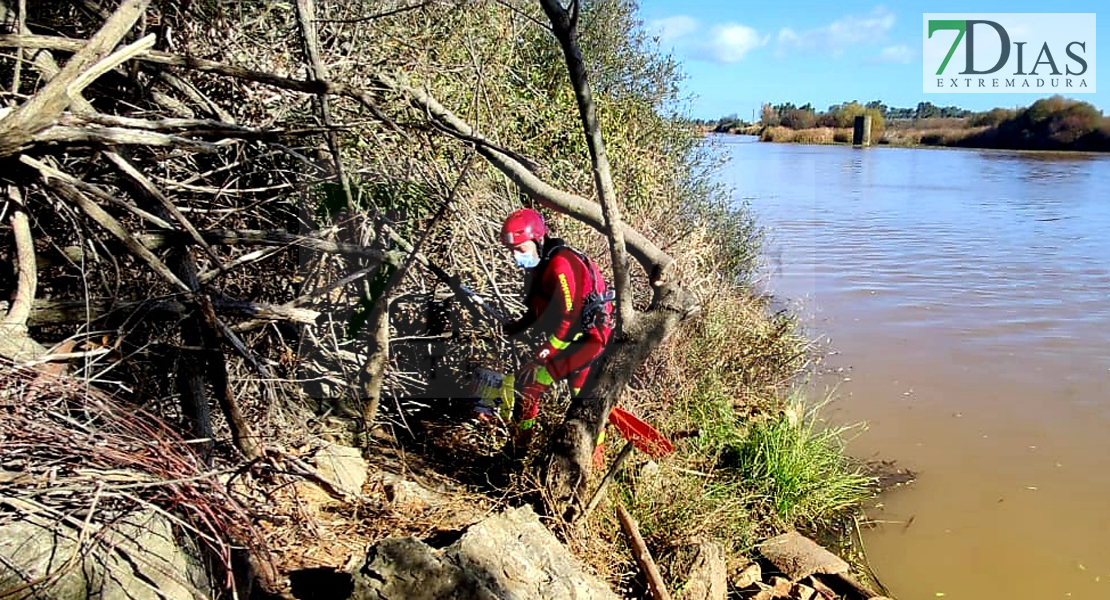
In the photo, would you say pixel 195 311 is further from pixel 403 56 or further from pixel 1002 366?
pixel 1002 366

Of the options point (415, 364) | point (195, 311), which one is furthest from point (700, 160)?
point (195, 311)

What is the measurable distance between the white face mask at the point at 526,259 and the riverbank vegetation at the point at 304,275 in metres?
0.28

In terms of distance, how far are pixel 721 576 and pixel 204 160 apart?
3.61 metres

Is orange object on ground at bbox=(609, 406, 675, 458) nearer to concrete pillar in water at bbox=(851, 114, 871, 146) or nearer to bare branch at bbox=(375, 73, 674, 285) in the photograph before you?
bare branch at bbox=(375, 73, 674, 285)

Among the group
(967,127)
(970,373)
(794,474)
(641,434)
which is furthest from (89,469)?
(967,127)

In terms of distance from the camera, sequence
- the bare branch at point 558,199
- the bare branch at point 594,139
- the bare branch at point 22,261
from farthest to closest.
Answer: the bare branch at point 558,199 < the bare branch at point 594,139 < the bare branch at point 22,261

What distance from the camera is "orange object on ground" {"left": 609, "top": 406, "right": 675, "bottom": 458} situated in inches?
206

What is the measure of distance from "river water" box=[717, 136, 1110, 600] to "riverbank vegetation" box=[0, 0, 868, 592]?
0.90 metres

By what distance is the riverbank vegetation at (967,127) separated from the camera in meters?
46.3

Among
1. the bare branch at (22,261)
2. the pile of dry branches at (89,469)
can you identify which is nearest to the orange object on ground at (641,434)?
the pile of dry branches at (89,469)

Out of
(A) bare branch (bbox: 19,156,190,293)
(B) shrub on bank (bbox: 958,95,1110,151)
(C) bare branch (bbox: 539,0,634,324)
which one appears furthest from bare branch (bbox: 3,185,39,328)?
(B) shrub on bank (bbox: 958,95,1110,151)

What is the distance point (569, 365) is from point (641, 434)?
0.68m

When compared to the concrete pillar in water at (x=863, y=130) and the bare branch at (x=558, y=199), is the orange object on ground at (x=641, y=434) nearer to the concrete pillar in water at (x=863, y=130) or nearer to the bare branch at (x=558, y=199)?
the bare branch at (x=558, y=199)

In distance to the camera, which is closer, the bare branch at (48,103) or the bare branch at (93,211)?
the bare branch at (48,103)
